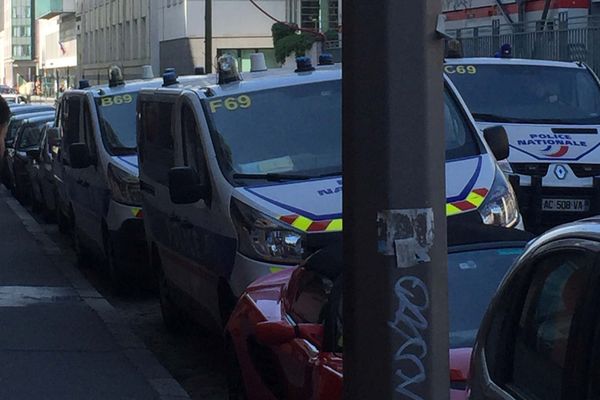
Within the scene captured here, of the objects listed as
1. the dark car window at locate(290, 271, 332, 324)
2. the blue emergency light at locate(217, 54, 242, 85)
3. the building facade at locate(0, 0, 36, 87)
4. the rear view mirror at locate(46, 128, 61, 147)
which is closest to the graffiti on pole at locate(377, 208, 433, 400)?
the dark car window at locate(290, 271, 332, 324)

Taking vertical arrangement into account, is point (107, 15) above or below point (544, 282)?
above

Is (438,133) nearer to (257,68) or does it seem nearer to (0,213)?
(257,68)

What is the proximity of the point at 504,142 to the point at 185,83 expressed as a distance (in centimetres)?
282

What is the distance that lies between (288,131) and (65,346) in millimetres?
2447

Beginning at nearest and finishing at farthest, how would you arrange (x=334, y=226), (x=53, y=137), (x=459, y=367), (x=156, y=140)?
(x=459, y=367)
(x=334, y=226)
(x=156, y=140)
(x=53, y=137)

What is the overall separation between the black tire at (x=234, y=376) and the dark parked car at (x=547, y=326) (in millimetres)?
3028

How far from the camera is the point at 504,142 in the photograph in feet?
30.9

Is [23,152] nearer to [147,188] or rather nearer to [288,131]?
[147,188]

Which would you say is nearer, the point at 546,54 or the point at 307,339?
the point at 307,339

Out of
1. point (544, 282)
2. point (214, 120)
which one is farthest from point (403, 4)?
point (214, 120)

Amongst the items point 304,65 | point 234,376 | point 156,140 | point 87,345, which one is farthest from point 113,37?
point 234,376

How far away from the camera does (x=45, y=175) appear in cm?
2055

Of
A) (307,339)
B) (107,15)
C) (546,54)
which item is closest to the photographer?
(307,339)

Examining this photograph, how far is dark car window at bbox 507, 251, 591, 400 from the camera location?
11.3 feet
